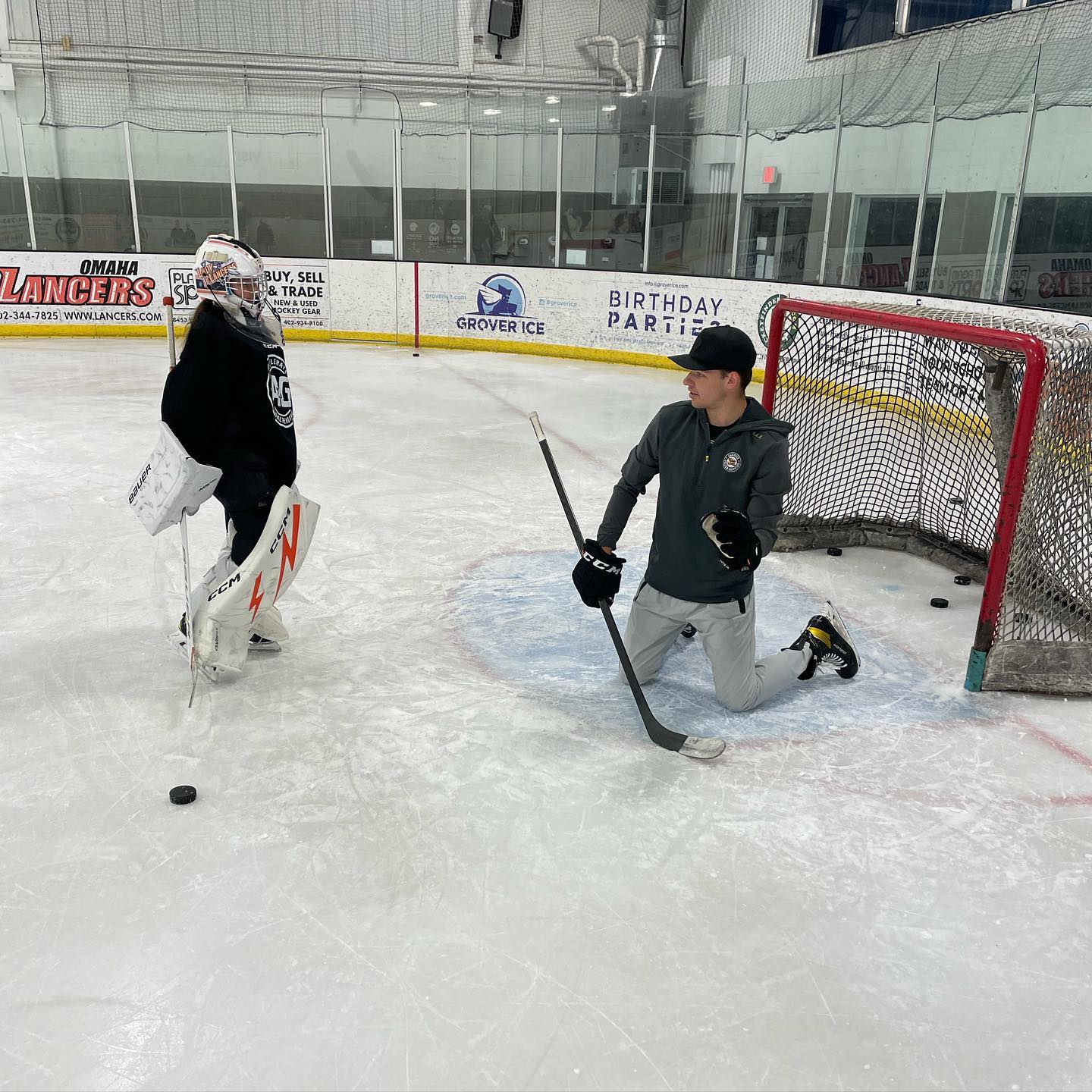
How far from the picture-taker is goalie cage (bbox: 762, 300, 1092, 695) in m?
3.17

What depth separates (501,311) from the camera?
35.2ft

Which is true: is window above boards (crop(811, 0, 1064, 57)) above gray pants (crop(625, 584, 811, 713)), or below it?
above

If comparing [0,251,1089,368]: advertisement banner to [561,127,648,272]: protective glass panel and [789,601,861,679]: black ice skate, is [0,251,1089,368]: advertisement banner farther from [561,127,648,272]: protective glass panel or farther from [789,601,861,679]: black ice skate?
[789,601,861,679]: black ice skate

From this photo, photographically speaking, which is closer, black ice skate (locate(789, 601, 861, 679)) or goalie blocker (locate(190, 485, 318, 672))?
goalie blocker (locate(190, 485, 318, 672))

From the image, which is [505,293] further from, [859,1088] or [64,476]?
[859,1088]

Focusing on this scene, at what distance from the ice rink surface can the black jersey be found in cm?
67

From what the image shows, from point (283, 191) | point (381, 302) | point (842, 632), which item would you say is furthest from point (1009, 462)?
point (283, 191)

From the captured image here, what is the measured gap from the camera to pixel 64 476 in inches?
213

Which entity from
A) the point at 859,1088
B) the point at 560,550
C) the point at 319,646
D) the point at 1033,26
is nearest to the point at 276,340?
the point at 319,646

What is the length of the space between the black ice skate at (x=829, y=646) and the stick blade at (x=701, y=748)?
57 centimetres

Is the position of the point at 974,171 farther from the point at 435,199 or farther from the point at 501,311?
the point at 435,199

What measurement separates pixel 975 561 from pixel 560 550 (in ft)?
5.96

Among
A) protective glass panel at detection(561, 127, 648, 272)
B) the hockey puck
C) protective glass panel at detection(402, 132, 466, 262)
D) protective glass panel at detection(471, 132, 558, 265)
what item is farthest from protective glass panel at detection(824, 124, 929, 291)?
the hockey puck

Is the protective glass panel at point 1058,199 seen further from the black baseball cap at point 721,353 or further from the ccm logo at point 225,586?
the ccm logo at point 225,586
